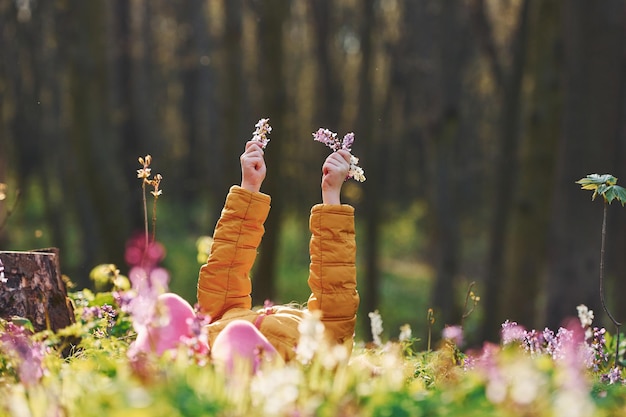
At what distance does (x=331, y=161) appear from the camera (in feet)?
14.7

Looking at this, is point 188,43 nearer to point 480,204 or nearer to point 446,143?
point 480,204

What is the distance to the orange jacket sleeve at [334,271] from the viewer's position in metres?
4.27

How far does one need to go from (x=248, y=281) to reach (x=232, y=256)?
0.61 ft

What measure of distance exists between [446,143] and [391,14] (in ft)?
41.1

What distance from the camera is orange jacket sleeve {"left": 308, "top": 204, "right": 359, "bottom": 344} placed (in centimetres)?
427

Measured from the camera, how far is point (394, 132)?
2580cm

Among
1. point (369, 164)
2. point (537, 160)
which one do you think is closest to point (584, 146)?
point (537, 160)

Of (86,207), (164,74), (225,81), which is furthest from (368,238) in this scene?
(164,74)

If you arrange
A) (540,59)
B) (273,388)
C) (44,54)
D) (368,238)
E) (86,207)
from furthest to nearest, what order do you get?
(44,54)
(86,207)
(368,238)
(540,59)
(273,388)

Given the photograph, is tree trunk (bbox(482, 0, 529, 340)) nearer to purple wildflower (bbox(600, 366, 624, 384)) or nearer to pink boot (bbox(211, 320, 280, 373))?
purple wildflower (bbox(600, 366, 624, 384))

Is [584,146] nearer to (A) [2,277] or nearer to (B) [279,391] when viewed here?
(A) [2,277]

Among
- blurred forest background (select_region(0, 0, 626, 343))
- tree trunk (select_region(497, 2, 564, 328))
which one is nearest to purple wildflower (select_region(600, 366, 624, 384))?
blurred forest background (select_region(0, 0, 626, 343))

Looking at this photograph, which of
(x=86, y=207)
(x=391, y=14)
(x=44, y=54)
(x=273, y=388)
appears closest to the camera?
(x=273, y=388)

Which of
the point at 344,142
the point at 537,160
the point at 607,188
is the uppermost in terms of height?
the point at 344,142
